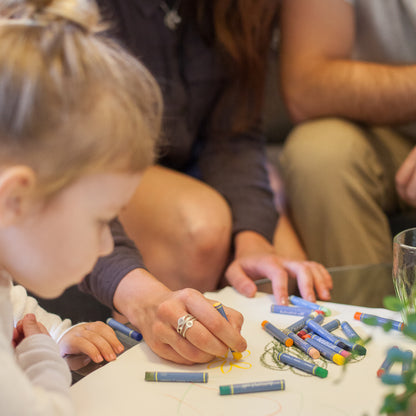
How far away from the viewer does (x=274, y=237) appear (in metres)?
1.16

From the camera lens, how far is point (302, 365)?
0.62 m

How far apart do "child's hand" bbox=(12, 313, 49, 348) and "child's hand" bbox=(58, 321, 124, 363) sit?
4cm

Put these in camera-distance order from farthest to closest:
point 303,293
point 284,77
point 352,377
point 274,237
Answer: point 284,77 → point 274,237 → point 303,293 → point 352,377

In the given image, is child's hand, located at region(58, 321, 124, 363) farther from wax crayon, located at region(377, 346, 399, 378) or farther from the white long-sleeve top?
wax crayon, located at region(377, 346, 399, 378)

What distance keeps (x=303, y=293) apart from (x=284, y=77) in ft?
2.06

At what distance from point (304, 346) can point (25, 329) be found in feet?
1.06

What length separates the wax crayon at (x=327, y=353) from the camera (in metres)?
0.63

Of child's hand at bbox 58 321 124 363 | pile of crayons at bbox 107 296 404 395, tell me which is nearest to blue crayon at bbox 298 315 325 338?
pile of crayons at bbox 107 296 404 395

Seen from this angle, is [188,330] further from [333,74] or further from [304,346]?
[333,74]

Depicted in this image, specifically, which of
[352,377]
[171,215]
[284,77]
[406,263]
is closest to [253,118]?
[284,77]

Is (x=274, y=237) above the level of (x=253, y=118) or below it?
below

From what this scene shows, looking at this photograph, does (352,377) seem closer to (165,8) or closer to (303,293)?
(303,293)

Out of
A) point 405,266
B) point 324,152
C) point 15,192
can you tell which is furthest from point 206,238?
point 15,192

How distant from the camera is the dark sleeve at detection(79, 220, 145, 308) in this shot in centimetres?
81
